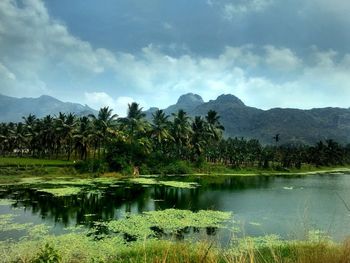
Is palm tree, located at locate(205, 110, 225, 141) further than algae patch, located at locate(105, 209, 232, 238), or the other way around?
palm tree, located at locate(205, 110, 225, 141)

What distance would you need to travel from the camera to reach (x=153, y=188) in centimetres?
4869

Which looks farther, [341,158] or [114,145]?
[341,158]

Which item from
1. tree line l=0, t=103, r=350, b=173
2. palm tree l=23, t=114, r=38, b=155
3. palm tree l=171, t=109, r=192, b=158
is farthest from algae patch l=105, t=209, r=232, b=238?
palm tree l=23, t=114, r=38, b=155

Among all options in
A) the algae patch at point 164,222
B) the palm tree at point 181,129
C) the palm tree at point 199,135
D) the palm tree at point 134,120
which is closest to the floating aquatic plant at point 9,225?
the algae patch at point 164,222

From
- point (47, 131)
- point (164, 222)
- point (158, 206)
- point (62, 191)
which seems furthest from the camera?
point (47, 131)

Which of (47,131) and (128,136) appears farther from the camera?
(47,131)

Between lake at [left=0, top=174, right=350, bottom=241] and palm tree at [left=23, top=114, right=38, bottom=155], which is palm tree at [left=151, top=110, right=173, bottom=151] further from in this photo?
palm tree at [left=23, top=114, right=38, bottom=155]

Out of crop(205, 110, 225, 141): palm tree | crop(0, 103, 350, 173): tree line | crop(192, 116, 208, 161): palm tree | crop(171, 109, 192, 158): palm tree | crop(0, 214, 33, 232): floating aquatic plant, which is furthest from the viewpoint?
crop(205, 110, 225, 141): palm tree

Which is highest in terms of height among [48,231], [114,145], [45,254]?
[114,145]

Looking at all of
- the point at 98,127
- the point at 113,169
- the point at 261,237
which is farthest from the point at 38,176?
the point at 261,237

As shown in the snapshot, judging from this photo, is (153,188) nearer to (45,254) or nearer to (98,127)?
(98,127)

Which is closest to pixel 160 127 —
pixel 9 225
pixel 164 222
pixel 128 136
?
pixel 128 136

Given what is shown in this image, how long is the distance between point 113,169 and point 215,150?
175ft

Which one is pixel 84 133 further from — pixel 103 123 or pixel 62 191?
pixel 62 191
